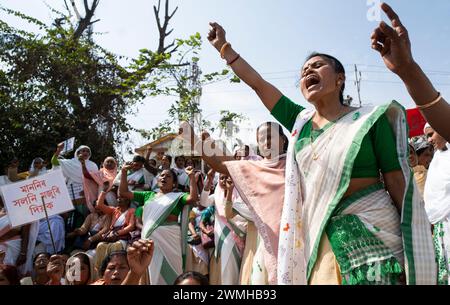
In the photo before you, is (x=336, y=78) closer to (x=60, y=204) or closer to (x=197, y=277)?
(x=197, y=277)

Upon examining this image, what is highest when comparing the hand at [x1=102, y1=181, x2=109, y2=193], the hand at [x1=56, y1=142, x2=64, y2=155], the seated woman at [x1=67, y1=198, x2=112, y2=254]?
the hand at [x1=56, y1=142, x2=64, y2=155]

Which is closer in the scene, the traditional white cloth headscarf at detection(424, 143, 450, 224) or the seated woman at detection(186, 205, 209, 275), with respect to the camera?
the traditional white cloth headscarf at detection(424, 143, 450, 224)

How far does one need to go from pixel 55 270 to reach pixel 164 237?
4.14 feet

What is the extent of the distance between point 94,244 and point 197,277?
156 inches

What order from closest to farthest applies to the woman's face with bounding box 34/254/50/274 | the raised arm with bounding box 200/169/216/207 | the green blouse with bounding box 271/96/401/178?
1. the green blouse with bounding box 271/96/401/178
2. the woman's face with bounding box 34/254/50/274
3. the raised arm with bounding box 200/169/216/207

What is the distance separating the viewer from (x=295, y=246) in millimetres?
1961

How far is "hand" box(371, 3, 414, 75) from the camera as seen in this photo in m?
1.65

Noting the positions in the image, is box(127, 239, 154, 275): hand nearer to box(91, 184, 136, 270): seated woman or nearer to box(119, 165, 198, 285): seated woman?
box(119, 165, 198, 285): seated woman

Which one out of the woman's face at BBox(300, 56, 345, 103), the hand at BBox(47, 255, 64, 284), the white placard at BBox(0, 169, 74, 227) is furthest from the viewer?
the white placard at BBox(0, 169, 74, 227)

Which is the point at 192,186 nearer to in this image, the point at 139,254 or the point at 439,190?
the point at 139,254

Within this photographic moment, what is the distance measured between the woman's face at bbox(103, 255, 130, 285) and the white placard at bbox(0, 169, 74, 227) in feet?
6.85

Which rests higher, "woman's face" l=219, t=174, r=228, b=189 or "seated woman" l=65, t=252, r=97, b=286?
"woman's face" l=219, t=174, r=228, b=189

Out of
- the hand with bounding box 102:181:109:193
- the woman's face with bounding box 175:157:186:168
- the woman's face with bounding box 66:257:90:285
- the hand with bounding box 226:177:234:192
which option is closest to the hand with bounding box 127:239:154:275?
the woman's face with bounding box 66:257:90:285
